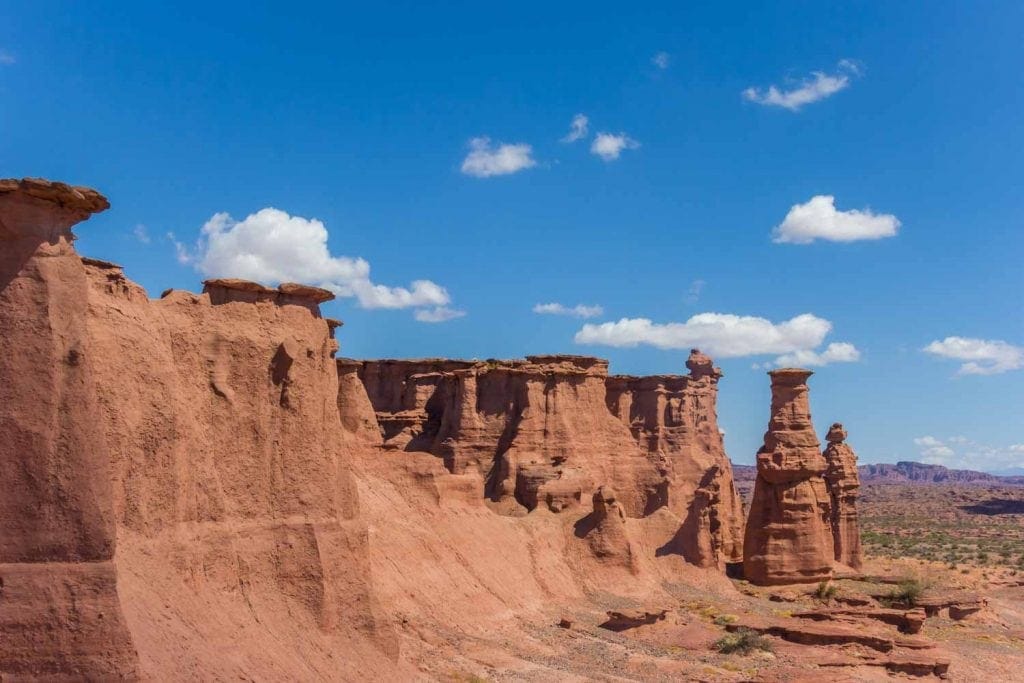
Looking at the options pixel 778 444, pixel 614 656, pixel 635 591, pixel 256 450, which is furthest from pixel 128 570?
pixel 778 444

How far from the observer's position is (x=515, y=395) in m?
52.5

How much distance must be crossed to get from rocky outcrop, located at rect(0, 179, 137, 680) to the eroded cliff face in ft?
102

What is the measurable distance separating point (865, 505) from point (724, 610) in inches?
3582

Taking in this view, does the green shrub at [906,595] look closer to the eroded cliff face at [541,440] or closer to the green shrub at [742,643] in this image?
the eroded cliff face at [541,440]

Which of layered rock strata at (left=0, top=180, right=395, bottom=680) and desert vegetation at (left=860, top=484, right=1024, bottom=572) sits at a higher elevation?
layered rock strata at (left=0, top=180, right=395, bottom=680)

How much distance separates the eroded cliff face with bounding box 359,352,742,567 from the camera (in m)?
45.4

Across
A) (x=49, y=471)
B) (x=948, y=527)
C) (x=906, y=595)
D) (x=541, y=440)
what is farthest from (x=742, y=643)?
(x=948, y=527)

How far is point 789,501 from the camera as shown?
4381 centimetres

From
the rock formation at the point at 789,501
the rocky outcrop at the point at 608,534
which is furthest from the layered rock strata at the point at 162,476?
the rock formation at the point at 789,501

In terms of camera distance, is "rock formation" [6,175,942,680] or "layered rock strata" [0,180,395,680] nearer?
"layered rock strata" [0,180,395,680]

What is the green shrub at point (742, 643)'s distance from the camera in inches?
1219

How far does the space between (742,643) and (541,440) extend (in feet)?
68.1

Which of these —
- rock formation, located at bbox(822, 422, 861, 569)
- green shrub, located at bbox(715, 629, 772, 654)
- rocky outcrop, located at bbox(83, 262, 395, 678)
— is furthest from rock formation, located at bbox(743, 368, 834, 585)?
rocky outcrop, located at bbox(83, 262, 395, 678)

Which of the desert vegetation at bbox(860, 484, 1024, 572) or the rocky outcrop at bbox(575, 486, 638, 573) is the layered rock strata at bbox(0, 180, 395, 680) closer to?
the rocky outcrop at bbox(575, 486, 638, 573)
